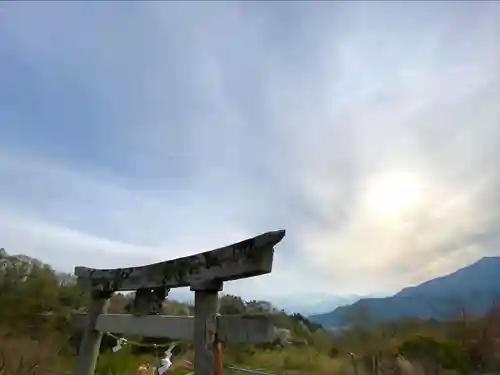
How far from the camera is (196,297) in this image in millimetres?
3434

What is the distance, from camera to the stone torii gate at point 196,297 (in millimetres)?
2945

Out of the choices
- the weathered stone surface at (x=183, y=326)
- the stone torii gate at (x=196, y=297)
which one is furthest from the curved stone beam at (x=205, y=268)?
the weathered stone surface at (x=183, y=326)

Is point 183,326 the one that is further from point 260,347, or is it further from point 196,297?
point 260,347

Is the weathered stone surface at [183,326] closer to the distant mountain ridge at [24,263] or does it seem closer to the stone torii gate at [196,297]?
the stone torii gate at [196,297]

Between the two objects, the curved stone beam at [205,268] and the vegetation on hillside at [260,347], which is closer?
the curved stone beam at [205,268]

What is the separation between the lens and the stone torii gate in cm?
295

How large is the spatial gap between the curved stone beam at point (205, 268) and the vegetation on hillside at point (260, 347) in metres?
2.34

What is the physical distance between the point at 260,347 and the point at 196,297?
3043 mm

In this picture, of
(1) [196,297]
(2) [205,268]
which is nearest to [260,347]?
(1) [196,297]

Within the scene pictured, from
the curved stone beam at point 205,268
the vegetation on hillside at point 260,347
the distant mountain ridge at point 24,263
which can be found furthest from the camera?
the distant mountain ridge at point 24,263

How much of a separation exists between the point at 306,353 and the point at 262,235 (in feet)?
34.9

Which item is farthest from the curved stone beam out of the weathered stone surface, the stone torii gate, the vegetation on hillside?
the vegetation on hillside

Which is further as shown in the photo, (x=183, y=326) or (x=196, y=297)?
(x=183, y=326)

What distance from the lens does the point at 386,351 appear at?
1225cm
